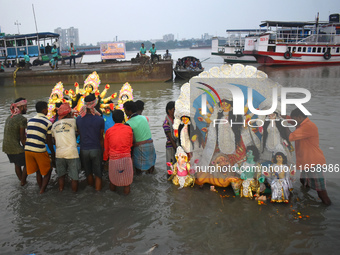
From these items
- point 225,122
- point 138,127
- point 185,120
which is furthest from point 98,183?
point 225,122

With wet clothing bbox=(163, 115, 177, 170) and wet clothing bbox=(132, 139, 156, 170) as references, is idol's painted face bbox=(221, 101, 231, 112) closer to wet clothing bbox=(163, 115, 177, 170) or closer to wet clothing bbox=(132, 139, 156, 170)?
wet clothing bbox=(163, 115, 177, 170)

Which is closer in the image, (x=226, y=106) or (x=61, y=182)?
(x=226, y=106)

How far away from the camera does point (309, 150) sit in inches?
155

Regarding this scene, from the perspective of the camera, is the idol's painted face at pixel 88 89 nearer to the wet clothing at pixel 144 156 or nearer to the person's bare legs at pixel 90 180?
the wet clothing at pixel 144 156

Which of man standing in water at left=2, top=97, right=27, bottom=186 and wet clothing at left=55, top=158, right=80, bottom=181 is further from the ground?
man standing in water at left=2, top=97, right=27, bottom=186

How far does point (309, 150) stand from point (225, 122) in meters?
1.25

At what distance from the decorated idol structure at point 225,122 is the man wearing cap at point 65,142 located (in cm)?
163

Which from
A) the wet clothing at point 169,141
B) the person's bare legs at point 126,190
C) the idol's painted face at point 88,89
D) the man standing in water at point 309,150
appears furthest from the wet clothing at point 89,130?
the man standing in water at point 309,150

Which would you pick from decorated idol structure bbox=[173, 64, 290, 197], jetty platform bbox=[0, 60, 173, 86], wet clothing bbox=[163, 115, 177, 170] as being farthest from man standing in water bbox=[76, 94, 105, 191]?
jetty platform bbox=[0, 60, 173, 86]

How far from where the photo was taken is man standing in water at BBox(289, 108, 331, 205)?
12.8ft

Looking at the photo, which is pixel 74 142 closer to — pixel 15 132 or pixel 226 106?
pixel 15 132

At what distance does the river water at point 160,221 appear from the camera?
3.37 m

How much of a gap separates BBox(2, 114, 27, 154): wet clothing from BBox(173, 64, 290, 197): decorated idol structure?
2.51 m

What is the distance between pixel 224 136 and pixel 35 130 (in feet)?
9.69
